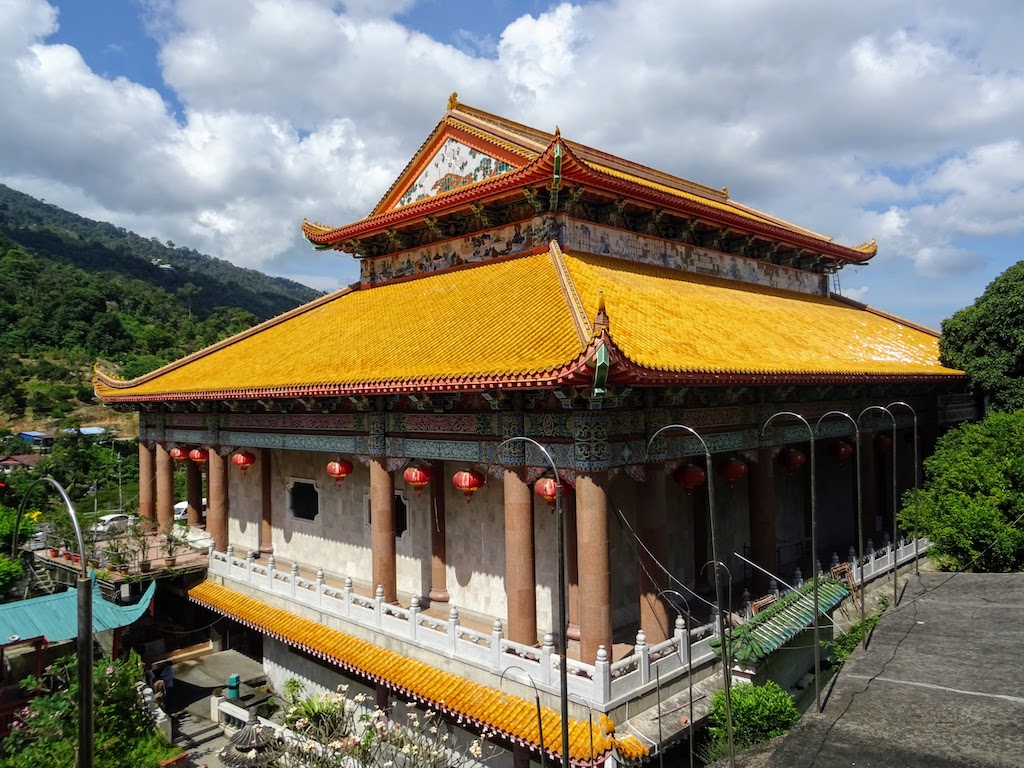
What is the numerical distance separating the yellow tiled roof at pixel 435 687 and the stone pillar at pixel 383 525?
1262 mm

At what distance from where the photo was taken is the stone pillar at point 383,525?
14.5m

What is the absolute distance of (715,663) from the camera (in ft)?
40.1

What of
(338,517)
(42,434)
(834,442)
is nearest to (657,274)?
(834,442)

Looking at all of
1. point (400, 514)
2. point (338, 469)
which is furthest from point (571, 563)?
point (338, 469)

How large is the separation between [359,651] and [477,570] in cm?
276

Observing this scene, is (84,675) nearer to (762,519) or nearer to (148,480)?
(762,519)

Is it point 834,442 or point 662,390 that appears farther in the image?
point 834,442

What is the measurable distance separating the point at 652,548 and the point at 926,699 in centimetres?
441

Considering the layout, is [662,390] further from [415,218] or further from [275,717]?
[275,717]

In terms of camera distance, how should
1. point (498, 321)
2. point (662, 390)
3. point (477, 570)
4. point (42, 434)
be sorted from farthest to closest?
point (42, 434) → point (477, 570) → point (498, 321) → point (662, 390)

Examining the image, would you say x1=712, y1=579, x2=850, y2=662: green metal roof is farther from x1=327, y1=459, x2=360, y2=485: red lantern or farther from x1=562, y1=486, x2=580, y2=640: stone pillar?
x1=327, y1=459, x2=360, y2=485: red lantern

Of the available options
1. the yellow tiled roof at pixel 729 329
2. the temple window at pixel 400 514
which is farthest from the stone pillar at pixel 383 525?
the yellow tiled roof at pixel 729 329

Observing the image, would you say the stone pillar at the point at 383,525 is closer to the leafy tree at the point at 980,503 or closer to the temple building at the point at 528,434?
the temple building at the point at 528,434

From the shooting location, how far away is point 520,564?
11.8 meters
